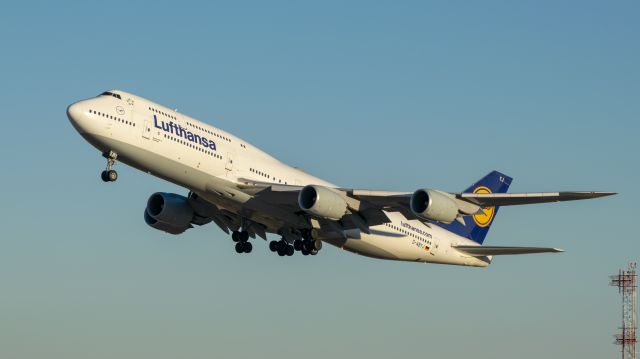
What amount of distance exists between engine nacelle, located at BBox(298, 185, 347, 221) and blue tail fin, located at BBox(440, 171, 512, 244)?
13688mm

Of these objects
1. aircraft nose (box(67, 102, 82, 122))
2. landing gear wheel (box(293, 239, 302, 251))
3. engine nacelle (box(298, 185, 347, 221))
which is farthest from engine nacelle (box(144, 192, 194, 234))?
aircraft nose (box(67, 102, 82, 122))

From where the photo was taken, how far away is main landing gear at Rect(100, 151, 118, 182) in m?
51.8

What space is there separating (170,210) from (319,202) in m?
10.0

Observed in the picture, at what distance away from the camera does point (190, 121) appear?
5356 cm

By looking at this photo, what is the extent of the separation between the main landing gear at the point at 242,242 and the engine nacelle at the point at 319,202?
7710 mm

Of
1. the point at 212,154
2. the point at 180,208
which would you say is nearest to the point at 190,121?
the point at 212,154

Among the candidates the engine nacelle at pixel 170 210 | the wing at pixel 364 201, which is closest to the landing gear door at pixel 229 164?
the wing at pixel 364 201

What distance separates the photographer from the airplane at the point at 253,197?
2039 inches

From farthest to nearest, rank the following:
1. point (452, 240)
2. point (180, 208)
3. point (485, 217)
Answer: point (485, 217) < point (452, 240) < point (180, 208)

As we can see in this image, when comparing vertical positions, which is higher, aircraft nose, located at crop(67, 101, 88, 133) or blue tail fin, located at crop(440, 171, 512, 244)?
blue tail fin, located at crop(440, 171, 512, 244)

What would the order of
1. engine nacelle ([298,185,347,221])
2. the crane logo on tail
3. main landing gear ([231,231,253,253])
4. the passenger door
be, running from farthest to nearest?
1. the crane logo on tail
2. main landing gear ([231,231,253,253])
3. engine nacelle ([298,185,347,221])
4. the passenger door

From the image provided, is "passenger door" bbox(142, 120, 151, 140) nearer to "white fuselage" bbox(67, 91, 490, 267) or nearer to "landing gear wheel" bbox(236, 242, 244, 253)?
"white fuselage" bbox(67, 91, 490, 267)

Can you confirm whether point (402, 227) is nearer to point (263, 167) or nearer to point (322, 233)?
point (322, 233)

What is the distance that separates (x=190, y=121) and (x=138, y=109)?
2.63m
